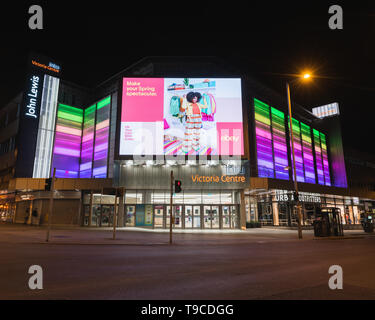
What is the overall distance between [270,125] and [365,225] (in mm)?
22591

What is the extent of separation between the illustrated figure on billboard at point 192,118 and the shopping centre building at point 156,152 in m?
0.13

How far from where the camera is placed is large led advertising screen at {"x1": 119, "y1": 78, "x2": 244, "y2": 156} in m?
30.9

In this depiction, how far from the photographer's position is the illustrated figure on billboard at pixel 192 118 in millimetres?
31047

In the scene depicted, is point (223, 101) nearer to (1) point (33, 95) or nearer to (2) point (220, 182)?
(2) point (220, 182)

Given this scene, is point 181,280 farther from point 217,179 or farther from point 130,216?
point 130,216

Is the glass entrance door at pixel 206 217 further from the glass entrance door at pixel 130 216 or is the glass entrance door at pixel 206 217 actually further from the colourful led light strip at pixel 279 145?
the colourful led light strip at pixel 279 145

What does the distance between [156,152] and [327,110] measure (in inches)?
2052

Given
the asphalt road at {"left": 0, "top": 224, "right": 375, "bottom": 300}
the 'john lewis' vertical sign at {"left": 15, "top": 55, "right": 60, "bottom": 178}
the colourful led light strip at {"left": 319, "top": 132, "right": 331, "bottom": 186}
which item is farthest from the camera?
the colourful led light strip at {"left": 319, "top": 132, "right": 331, "bottom": 186}

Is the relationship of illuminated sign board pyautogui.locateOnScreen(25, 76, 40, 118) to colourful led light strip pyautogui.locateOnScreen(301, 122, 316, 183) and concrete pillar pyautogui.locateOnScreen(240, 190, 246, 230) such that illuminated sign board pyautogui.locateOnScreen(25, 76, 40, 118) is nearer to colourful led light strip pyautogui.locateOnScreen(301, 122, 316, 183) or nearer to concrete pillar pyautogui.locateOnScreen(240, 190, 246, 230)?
concrete pillar pyautogui.locateOnScreen(240, 190, 246, 230)

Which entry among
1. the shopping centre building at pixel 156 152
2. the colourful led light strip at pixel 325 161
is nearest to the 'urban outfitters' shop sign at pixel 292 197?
the shopping centre building at pixel 156 152

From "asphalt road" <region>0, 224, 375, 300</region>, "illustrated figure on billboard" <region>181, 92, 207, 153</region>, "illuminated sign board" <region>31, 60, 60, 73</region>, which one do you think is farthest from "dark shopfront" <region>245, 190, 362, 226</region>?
"illuminated sign board" <region>31, 60, 60, 73</region>

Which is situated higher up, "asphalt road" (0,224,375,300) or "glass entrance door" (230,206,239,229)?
"glass entrance door" (230,206,239,229)

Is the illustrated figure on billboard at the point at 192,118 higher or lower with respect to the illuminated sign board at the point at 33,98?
lower
